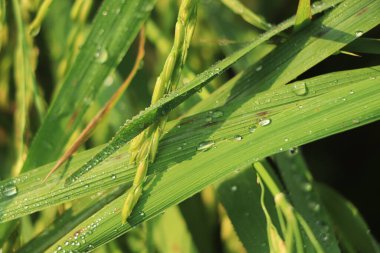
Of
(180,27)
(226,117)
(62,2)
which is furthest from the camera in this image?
(62,2)

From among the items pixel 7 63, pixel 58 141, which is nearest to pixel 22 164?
pixel 58 141

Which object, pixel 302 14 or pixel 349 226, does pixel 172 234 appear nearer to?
pixel 349 226

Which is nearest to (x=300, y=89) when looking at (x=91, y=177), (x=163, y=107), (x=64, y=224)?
(x=163, y=107)

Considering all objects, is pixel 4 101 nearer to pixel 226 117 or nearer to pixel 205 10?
pixel 205 10

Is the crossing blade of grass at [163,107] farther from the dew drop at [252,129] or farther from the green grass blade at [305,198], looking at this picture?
the green grass blade at [305,198]

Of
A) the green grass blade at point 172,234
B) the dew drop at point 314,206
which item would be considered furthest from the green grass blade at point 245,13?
the green grass blade at point 172,234

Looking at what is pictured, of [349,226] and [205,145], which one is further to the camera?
[349,226]

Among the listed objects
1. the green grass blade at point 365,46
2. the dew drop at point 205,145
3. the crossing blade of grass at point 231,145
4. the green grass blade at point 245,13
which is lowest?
the crossing blade of grass at point 231,145
